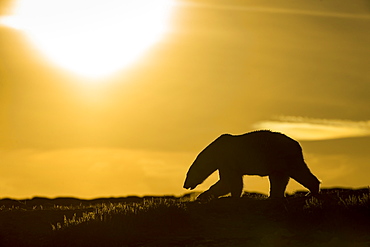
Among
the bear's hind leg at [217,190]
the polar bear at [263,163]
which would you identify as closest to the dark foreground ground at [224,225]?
the polar bear at [263,163]

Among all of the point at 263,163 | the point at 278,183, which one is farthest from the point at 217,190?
the point at 278,183

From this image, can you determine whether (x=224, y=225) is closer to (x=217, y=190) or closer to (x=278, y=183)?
(x=278, y=183)

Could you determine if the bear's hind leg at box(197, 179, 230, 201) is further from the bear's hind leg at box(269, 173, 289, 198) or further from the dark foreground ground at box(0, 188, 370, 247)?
the dark foreground ground at box(0, 188, 370, 247)

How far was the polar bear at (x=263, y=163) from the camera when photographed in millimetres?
27469

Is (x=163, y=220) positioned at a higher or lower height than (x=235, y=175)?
lower

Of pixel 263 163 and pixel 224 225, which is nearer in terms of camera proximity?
pixel 224 225

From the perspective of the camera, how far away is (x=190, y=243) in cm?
1841

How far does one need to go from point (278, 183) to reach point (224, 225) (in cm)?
828

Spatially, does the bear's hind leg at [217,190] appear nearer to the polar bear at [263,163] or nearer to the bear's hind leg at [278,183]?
the polar bear at [263,163]

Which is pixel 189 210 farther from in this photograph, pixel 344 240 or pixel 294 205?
pixel 344 240

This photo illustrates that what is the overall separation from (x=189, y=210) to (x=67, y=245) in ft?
11.3

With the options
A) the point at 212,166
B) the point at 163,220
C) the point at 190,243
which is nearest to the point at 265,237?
the point at 190,243

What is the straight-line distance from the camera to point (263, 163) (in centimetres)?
2756

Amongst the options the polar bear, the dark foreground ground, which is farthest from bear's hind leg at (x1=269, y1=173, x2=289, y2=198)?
the dark foreground ground
